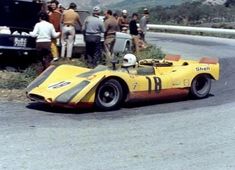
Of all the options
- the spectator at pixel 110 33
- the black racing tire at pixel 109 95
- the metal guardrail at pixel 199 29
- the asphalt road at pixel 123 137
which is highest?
the spectator at pixel 110 33

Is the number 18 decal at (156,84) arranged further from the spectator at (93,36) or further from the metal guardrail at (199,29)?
the metal guardrail at (199,29)

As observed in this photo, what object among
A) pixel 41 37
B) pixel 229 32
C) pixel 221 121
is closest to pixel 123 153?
A: pixel 221 121

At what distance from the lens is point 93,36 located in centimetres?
1519

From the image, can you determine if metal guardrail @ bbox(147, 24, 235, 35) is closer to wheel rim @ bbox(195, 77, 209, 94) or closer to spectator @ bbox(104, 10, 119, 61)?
spectator @ bbox(104, 10, 119, 61)

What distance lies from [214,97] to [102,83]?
2833 mm

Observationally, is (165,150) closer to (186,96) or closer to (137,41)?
Result: (186,96)

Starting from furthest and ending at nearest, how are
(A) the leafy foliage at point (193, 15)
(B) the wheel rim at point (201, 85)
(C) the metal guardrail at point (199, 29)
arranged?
Result: 1. (A) the leafy foliage at point (193, 15)
2. (C) the metal guardrail at point (199, 29)
3. (B) the wheel rim at point (201, 85)

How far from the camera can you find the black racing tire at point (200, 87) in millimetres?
12438

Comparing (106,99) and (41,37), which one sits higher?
(41,37)

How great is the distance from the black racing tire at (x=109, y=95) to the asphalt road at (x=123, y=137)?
0.59 ft

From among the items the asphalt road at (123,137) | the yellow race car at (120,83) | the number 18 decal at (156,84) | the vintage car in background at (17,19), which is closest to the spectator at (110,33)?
the vintage car in background at (17,19)

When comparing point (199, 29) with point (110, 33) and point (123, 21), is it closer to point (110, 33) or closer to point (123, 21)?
point (123, 21)

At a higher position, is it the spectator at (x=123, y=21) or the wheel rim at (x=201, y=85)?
the spectator at (x=123, y=21)

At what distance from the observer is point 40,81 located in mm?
11500
